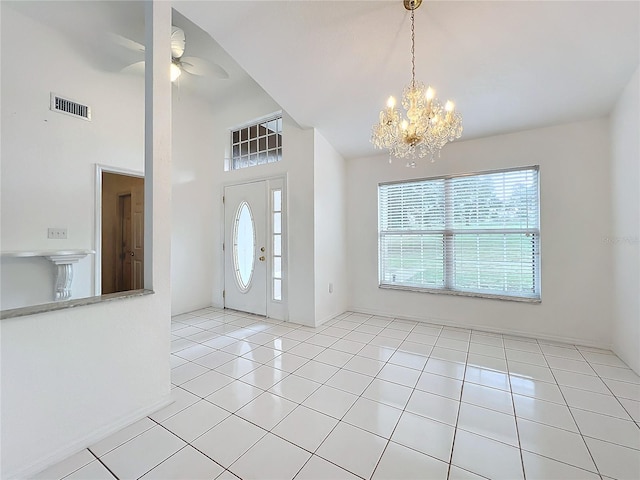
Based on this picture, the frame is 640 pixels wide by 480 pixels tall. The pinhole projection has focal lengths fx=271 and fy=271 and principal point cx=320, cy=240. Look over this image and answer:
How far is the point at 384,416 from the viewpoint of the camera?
5.93 feet

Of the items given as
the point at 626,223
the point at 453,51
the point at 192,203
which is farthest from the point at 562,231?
the point at 192,203

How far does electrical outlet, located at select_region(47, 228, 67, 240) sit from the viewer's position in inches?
110

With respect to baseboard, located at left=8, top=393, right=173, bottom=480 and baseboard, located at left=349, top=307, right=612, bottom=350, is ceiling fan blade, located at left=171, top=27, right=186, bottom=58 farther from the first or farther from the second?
baseboard, located at left=349, top=307, right=612, bottom=350

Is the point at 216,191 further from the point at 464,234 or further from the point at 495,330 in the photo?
the point at 495,330

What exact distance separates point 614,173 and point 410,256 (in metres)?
2.22

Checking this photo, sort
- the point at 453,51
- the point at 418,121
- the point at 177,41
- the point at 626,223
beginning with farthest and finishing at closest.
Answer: the point at 177,41 < the point at 626,223 < the point at 453,51 < the point at 418,121

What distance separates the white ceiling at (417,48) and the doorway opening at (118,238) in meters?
2.26

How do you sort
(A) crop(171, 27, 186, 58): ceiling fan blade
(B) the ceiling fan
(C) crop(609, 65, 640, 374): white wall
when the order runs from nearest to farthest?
1. (C) crop(609, 65, 640, 374): white wall
2. (A) crop(171, 27, 186, 58): ceiling fan blade
3. (B) the ceiling fan

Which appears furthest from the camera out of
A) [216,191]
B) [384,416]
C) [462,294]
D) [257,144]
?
[216,191]

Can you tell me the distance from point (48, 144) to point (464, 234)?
4.81m

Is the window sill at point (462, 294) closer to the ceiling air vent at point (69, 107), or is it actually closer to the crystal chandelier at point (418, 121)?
the crystal chandelier at point (418, 121)

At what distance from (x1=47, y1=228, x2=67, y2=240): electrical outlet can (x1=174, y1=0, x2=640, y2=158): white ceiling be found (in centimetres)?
247

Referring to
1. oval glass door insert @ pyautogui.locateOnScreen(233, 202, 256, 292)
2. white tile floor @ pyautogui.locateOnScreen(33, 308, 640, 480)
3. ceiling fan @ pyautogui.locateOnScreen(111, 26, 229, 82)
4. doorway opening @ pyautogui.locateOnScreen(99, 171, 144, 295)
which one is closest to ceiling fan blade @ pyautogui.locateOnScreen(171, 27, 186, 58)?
ceiling fan @ pyautogui.locateOnScreen(111, 26, 229, 82)

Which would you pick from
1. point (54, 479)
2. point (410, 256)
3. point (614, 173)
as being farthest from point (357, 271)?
point (54, 479)
